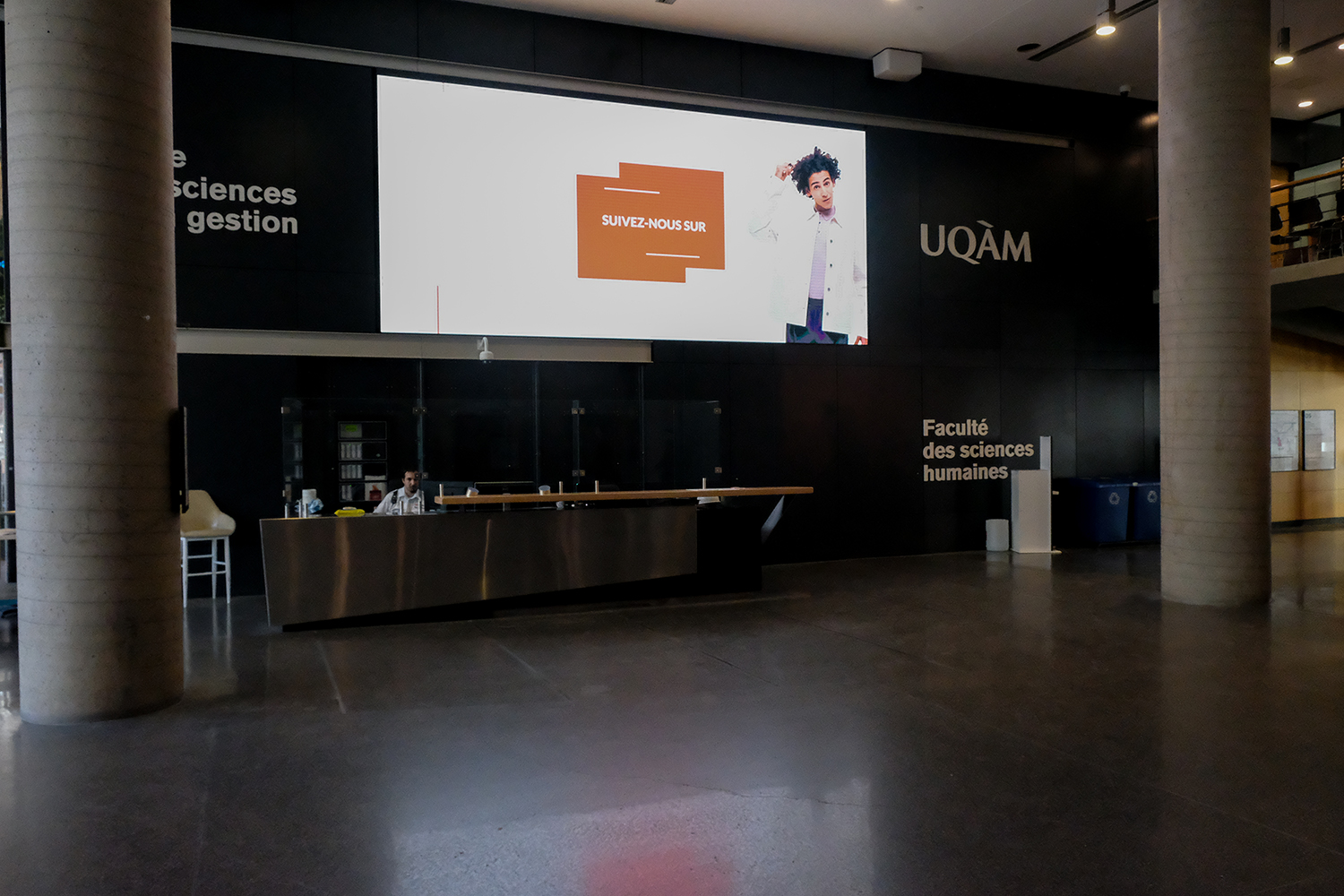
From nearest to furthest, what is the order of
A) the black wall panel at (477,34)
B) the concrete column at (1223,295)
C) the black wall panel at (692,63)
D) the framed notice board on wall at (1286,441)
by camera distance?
the concrete column at (1223,295) < the black wall panel at (477,34) < the black wall panel at (692,63) < the framed notice board on wall at (1286,441)

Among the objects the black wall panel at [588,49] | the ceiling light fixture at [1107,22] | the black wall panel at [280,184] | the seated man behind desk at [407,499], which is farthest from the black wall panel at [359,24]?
the ceiling light fixture at [1107,22]

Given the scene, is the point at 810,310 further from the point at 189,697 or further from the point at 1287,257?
the point at 189,697

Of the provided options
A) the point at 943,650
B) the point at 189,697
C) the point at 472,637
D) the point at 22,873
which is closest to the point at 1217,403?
the point at 943,650

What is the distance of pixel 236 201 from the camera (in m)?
8.05

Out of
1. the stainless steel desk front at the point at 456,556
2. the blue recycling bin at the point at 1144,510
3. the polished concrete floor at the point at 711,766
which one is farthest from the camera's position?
the blue recycling bin at the point at 1144,510

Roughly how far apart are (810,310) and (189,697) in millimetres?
7040

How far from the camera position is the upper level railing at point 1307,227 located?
410 inches

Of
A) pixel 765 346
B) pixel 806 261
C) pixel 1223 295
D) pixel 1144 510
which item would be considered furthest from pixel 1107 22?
pixel 1144 510

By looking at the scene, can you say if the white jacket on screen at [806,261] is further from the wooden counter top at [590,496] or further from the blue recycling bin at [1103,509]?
the blue recycling bin at [1103,509]

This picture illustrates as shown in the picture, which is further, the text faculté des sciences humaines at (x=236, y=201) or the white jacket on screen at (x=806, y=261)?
the white jacket on screen at (x=806, y=261)

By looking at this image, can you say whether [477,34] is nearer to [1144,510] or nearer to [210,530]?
[210,530]

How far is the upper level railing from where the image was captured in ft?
34.2

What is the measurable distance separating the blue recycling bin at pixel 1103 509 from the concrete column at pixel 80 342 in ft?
31.7

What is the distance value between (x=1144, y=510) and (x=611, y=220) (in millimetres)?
7060
